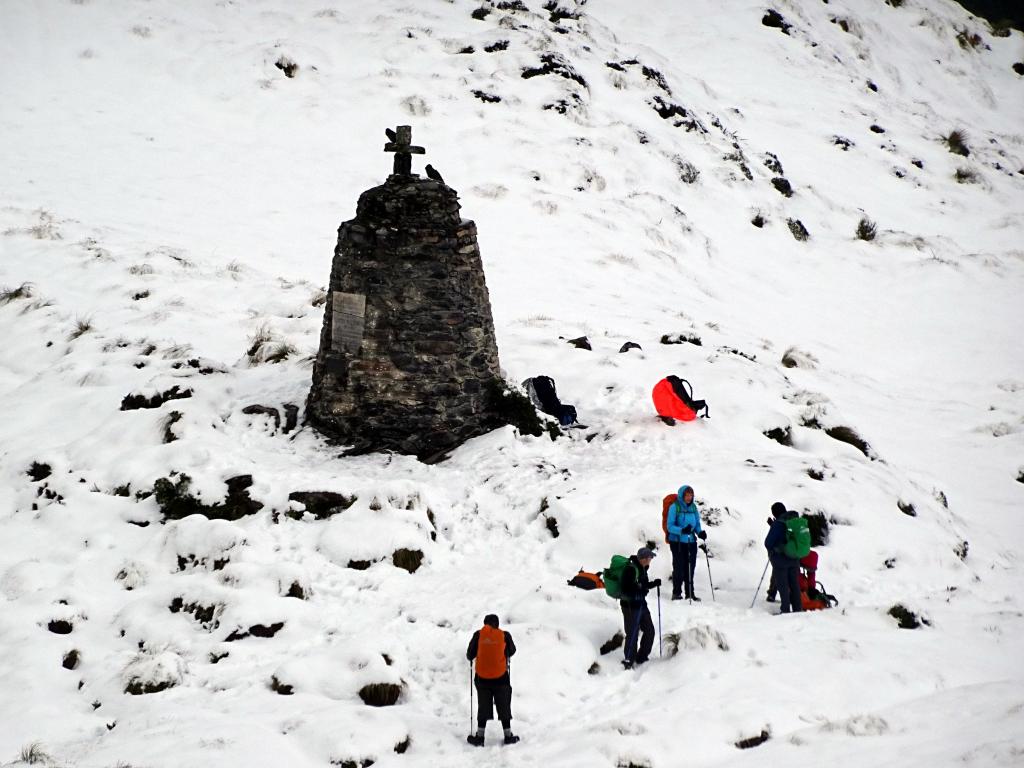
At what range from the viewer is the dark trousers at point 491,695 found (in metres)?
7.58

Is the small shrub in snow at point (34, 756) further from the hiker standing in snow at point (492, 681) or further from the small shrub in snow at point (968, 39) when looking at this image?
the small shrub in snow at point (968, 39)

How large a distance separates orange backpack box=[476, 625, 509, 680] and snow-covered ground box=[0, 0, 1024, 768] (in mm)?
665

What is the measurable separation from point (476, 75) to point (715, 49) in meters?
17.2

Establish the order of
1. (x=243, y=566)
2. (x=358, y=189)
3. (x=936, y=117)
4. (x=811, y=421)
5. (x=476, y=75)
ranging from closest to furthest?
(x=243, y=566)
(x=811, y=421)
(x=358, y=189)
(x=476, y=75)
(x=936, y=117)

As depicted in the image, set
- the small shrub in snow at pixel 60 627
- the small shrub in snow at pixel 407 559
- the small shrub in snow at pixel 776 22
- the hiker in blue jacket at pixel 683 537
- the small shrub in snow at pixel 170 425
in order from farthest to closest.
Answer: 1. the small shrub in snow at pixel 776 22
2. the small shrub in snow at pixel 170 425
3. the small shrub in snow at pixel 407 559
4. the hiker in blue jacket at pixel 683 537
5. the small shrub in snow at pixel 60 627

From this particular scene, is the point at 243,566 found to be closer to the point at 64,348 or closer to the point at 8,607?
the point at 8,607

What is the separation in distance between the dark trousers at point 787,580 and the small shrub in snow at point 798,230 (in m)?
24.1

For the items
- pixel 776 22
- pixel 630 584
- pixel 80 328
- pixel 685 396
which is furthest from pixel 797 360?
pixel 776 22

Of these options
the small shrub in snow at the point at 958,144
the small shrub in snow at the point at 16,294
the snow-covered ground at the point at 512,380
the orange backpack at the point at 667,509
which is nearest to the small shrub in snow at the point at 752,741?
the snow-covered ground at the point at 512,380

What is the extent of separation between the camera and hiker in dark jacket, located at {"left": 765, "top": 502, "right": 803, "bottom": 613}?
9.91 m

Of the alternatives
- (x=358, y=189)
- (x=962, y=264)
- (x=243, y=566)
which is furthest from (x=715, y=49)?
(x=243, y=566)

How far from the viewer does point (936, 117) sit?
4397cm

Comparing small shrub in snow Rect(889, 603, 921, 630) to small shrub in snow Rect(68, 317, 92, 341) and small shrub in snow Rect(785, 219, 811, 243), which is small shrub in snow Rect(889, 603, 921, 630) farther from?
small shrub in snow Rect(785, 219, 811, 243)

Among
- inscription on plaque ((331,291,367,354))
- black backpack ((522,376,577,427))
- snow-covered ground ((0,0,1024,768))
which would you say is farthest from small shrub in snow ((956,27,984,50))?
inscription on plaque ((331,291,367,354))
